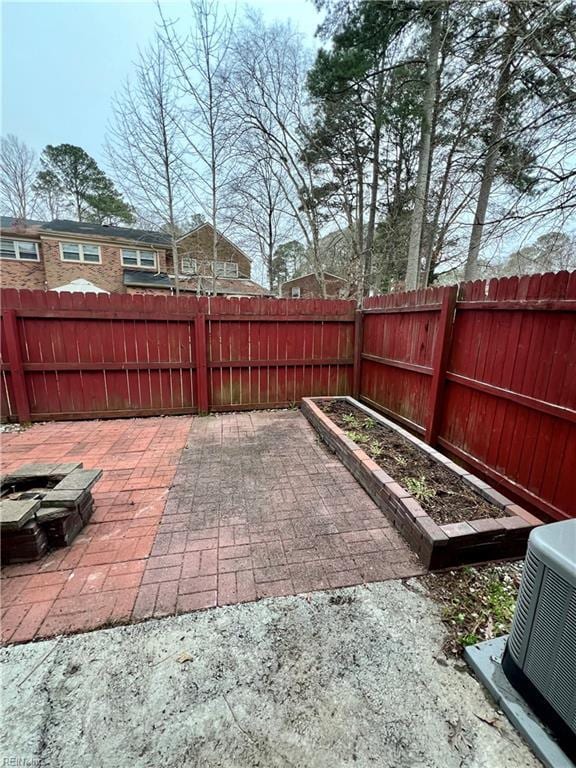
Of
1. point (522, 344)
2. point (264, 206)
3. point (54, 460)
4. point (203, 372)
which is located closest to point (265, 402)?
point (203, 372)

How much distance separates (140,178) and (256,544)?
11.0 meters

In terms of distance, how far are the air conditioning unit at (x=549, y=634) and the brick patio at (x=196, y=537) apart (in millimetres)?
697

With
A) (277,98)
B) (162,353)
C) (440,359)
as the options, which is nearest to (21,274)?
(277,98)

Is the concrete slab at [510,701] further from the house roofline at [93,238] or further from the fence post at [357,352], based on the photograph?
the house roofline at [93,238]

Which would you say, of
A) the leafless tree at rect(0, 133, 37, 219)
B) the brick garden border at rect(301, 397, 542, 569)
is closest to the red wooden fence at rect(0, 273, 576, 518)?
the brick garden border at rect(301, 397, 542, 569)

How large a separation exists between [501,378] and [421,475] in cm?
102

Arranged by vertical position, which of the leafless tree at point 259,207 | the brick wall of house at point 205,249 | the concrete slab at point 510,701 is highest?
the leafless tree at point 259,207

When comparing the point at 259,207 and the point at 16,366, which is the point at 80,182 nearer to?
the point at 259,207

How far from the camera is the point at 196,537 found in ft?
7.14

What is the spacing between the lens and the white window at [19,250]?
44.6 ft

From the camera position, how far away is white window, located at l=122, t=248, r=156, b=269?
1491cm

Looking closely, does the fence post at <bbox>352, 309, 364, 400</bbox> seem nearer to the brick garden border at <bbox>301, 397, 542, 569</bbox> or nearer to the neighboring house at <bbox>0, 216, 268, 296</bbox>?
the brick garden border at <bbox>301, 397, 542, 569</bbox>

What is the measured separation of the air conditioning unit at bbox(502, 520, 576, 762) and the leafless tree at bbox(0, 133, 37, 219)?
20.3 metres

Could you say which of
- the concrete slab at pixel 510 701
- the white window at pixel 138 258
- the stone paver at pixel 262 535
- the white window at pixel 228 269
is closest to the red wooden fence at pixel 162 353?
the stone paver at pixel 262 535
